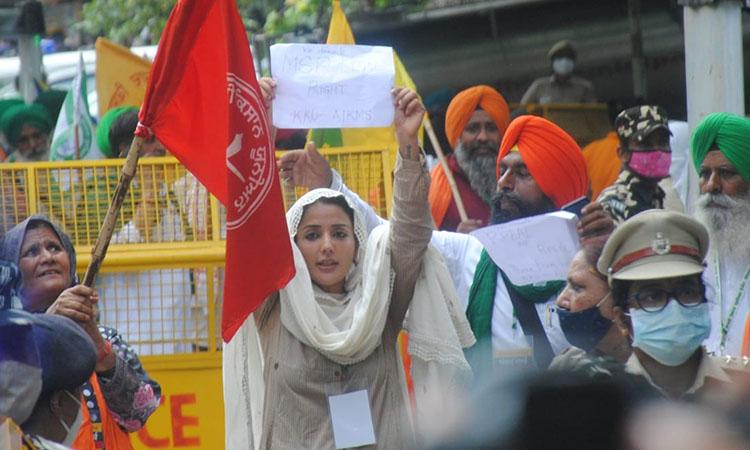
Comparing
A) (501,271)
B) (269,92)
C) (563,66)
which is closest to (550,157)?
(501,271)

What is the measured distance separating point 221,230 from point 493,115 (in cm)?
172

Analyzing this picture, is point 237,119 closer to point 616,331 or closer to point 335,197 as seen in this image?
point 335,197

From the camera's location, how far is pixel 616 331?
500 cm

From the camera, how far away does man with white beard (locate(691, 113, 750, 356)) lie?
595 cm

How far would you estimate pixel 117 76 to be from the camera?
11.0m

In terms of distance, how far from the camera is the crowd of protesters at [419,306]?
156 inches

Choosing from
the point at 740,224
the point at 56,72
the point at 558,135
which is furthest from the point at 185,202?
the point at 56,72

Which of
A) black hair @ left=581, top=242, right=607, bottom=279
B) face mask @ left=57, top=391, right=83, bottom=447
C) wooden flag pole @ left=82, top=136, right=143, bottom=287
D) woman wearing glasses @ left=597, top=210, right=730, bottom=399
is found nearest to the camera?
face mask @ left=57, top=391, right=83, bottom=447

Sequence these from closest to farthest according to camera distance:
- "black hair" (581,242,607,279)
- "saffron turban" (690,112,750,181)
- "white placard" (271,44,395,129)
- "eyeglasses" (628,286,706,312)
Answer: "eyeglasses" (628,286,706,312), "black hair" (581,242,607,279), "white placard" (271,44,395,129), "saffron turban" (690,112,750,181)

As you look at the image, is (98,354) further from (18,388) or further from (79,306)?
(18,388)

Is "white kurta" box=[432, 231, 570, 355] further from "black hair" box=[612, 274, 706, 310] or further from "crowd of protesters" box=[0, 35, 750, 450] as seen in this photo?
"black hair" box=[612, 274, 706, 310]

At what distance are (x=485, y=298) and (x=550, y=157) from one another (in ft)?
2.57

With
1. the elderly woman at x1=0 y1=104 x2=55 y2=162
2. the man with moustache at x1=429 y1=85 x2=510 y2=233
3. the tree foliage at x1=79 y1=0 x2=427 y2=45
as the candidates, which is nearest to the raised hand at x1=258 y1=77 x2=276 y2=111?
the man with moustache at x1=429 y1=85 x2=510 y2=233

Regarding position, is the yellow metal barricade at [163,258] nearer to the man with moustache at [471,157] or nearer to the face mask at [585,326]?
the man with moustache at [471,157]
